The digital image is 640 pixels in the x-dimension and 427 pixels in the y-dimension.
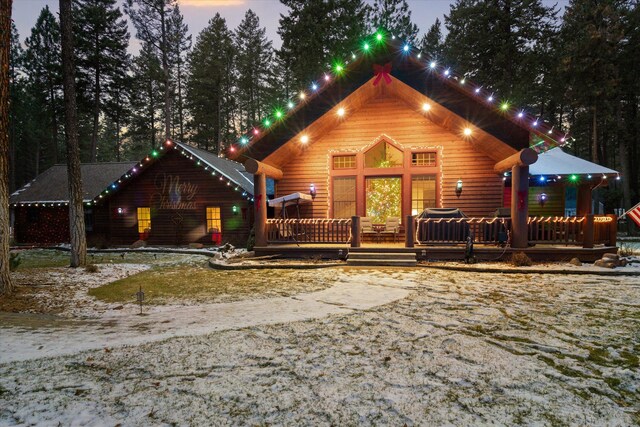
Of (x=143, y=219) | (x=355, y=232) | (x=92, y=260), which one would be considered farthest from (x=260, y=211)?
(x=143, y=219)

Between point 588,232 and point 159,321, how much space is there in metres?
11.8

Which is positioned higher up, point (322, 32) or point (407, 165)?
point (322, 32)

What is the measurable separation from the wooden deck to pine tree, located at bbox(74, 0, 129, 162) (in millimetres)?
27934

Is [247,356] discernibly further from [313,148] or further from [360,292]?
[313,148]

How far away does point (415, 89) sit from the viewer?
35.2 ft

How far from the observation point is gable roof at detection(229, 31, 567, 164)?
9578 millimetres

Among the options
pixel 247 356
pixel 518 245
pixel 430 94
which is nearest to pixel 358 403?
pixel 247 356

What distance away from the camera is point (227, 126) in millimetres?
36969

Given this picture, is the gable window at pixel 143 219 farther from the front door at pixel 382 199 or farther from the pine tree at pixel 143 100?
the pine tree at pixel 143 100

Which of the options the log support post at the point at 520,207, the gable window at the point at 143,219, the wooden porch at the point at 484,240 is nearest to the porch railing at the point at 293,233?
the wooden porch at the point at 484,240

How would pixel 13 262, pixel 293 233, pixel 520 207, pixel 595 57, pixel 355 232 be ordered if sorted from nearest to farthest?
pixel 13 262, pixel 520 207, pixel 355 232, pixel 293 233, pixel 595 57

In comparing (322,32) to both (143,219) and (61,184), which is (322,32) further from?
(61,184)

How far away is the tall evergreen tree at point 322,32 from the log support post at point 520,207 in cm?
1921

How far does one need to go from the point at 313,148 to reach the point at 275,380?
37.8 ft
